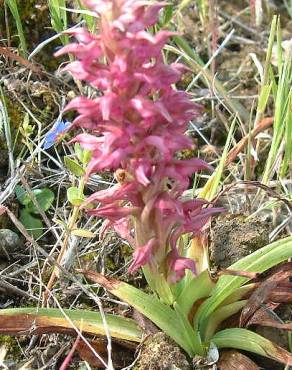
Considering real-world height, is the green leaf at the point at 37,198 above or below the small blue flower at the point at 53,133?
below

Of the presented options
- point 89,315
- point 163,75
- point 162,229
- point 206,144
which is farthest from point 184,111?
point 206,144

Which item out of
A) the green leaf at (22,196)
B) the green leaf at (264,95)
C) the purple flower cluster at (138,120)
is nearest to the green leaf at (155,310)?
the purple flower cluster at (138,120)

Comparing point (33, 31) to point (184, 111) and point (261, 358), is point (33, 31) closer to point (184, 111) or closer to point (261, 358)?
point (184, 111)

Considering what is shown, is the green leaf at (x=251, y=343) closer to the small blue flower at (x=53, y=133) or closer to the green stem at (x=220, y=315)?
the green stem at (x=220, y=315)

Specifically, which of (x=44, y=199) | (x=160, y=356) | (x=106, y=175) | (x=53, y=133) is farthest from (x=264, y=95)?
(x=160, y=356)

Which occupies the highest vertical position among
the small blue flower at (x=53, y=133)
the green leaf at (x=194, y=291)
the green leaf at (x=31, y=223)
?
the small blue flower at (x=53, y=133)

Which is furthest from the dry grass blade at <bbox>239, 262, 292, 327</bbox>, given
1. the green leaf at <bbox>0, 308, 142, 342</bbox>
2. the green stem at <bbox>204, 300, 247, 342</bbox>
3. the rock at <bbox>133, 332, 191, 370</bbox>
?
the green leaf at <bbox>0, 308, 142, 342</bbox>

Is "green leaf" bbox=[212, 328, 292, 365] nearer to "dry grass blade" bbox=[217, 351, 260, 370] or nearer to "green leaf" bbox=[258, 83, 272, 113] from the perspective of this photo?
"dry grass blade" bbox=[217, 351, 260, 370]
